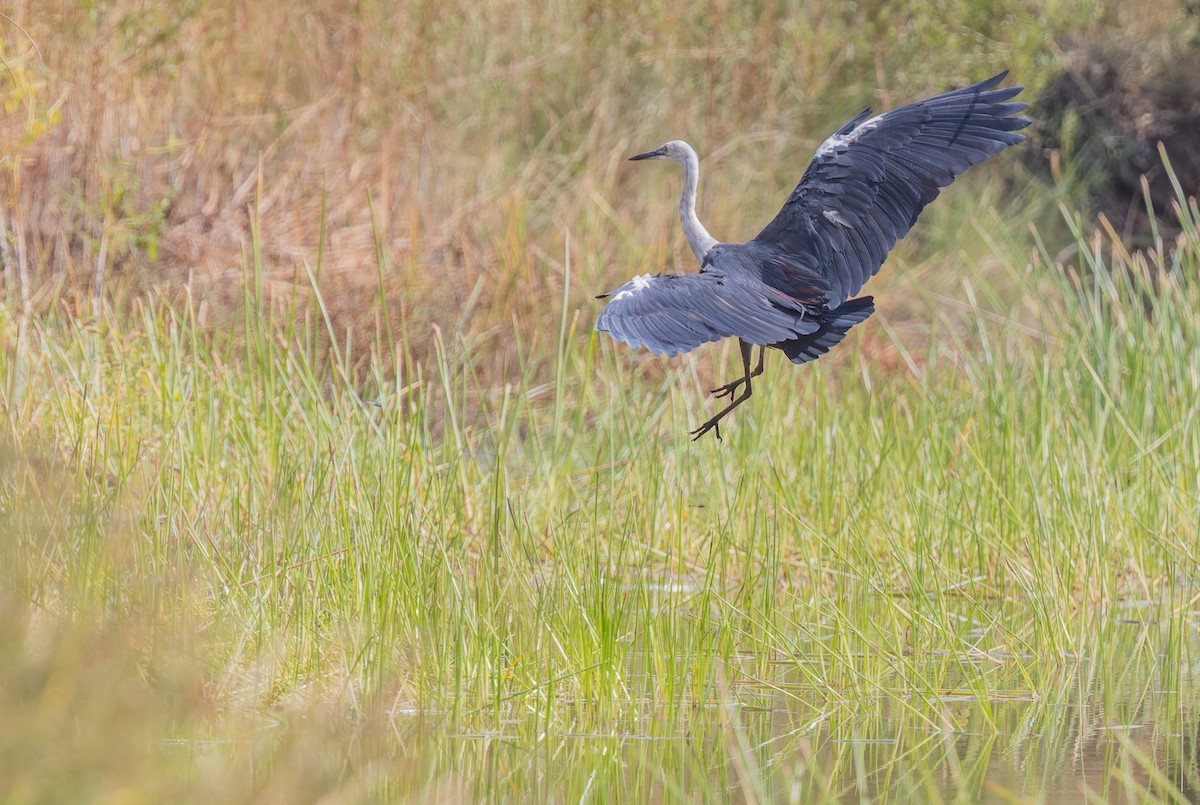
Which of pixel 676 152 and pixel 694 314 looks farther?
pixel 676 152

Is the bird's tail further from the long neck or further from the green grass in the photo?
the green grass

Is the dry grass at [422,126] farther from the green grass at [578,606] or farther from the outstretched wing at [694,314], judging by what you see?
the outstretched wing at [694,314]

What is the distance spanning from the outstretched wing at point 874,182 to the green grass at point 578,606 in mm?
646

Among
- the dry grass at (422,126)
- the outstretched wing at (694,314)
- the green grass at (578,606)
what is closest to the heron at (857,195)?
the outstretched wing at (694,314)

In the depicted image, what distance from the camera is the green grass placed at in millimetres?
2408

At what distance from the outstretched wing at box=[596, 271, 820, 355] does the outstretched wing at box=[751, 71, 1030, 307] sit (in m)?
0.32

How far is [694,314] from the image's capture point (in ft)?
8.48

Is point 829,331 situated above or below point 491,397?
above

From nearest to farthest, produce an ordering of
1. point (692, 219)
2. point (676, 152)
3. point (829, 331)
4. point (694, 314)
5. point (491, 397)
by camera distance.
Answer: point (694, 314), point (829, 331), point (692, 219), point (676, 152), point (491, 397)

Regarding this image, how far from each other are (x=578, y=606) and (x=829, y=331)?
0.80 meters

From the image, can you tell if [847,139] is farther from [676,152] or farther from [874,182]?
[676,152]

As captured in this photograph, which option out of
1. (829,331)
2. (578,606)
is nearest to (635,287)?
(829,331)

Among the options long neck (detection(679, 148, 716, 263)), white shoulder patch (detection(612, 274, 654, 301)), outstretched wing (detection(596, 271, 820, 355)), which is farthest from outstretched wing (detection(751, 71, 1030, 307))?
white shoulder patch (detection(612, 274, 654, 301))

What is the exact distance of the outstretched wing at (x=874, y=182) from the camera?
3.02 metres
